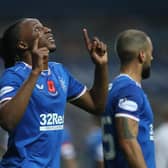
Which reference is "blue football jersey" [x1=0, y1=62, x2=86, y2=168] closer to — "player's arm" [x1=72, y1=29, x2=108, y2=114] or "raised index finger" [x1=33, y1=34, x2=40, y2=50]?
"raised index finger" [x1=33, y1=34, x2=40, y2=50]

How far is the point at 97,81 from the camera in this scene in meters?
5.68

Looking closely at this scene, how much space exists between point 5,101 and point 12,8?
16.9 feet

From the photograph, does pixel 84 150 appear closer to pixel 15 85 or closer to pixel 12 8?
pixel 12 8

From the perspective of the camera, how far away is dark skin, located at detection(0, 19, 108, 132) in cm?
515

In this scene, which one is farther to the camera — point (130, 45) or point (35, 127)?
point (130, 45)

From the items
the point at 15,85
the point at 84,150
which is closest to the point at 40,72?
the point at 15,85

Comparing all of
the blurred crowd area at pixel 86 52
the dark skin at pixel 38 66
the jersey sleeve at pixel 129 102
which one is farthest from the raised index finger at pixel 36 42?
the blurred crowd area at pixel 86 52

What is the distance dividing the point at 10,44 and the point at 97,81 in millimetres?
547

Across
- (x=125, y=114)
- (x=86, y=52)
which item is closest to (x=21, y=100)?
(x=125, y=114)

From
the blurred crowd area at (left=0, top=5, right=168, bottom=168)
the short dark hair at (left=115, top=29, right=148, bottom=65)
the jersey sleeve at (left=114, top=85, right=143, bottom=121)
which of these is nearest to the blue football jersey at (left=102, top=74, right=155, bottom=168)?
the jersey sleeve at (left=114, top=85, right=143, bottom=121)

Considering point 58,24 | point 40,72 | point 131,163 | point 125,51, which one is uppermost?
point 58,24

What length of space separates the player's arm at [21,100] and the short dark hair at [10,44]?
0.42 metres

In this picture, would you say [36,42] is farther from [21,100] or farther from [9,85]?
[21,100]

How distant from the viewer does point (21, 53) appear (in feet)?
18.3
